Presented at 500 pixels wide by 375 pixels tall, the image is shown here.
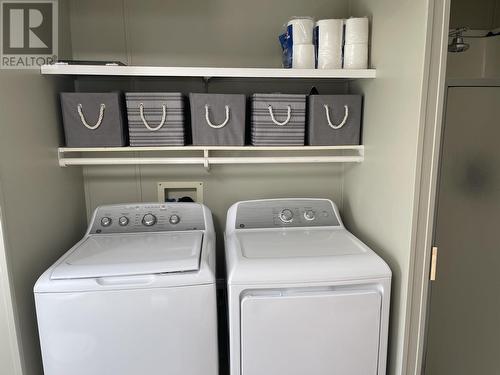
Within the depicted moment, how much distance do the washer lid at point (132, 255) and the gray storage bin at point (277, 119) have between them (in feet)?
1.84

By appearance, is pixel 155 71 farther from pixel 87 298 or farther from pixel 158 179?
pixel 87 298

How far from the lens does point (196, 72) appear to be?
4.82ft

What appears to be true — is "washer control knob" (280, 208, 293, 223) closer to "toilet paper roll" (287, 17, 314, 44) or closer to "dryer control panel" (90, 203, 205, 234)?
"dryer control panel" (90, 203, 205, 234)

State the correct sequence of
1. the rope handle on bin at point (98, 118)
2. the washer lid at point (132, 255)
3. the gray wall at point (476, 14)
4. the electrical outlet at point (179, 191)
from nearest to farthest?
1. the washer lid at point (132, 255)
2. the rope handle on bin at point (98, 118)
3. the electrical outlet at point (179, 191)
4. the gray wall at point (476, 14)

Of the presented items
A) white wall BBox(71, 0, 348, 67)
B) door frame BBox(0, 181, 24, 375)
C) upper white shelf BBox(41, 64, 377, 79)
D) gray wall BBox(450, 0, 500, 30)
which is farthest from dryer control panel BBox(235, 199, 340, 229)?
gray wall BBox(450, 0, 500, 30)

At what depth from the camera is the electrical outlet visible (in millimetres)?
1881

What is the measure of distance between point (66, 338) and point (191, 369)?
464mm

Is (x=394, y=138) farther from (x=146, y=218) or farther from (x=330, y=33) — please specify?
(x=146, y=218)

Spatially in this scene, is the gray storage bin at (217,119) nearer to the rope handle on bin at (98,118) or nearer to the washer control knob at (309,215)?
the rope handle on bin at (98,118)

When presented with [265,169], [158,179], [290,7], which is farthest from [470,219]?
[158,179]

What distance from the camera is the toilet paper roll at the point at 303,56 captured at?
1.57 metres

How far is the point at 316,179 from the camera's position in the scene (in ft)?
6.46

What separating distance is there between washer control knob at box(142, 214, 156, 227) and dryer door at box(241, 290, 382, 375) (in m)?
0.66

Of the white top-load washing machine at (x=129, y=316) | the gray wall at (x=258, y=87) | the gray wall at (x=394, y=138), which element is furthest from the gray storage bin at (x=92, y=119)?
the gray wall at (x=394, y=138)
